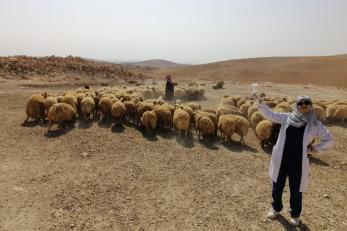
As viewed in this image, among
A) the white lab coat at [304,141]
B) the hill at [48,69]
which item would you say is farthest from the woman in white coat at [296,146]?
the hill at [48,69]

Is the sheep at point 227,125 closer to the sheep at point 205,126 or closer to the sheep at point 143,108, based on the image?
the sheep at point 205,126

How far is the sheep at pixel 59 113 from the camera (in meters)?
10.3

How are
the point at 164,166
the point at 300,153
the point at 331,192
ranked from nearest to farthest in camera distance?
the point at 300,153 → the point at 331,192 → the point at 164,166

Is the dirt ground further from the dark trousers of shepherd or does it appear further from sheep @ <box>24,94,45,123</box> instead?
sheep @ <box>24,94,45,123</box>

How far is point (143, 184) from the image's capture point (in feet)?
23.3

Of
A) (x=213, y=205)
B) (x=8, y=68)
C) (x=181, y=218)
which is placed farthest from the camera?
(x=8, y=68)

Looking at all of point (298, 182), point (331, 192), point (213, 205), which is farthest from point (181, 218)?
point (331, 192)

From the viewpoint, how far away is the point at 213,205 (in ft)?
20.7

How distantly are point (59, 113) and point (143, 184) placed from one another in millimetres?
4568

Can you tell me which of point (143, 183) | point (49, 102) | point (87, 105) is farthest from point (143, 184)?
point (49, 102)

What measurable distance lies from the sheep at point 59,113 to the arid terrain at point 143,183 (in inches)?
16.0

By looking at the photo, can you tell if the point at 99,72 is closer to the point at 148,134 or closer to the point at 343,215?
the point at 148,134

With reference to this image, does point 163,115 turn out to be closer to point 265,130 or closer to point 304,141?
point 265,130

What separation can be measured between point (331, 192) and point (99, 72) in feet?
86.1
